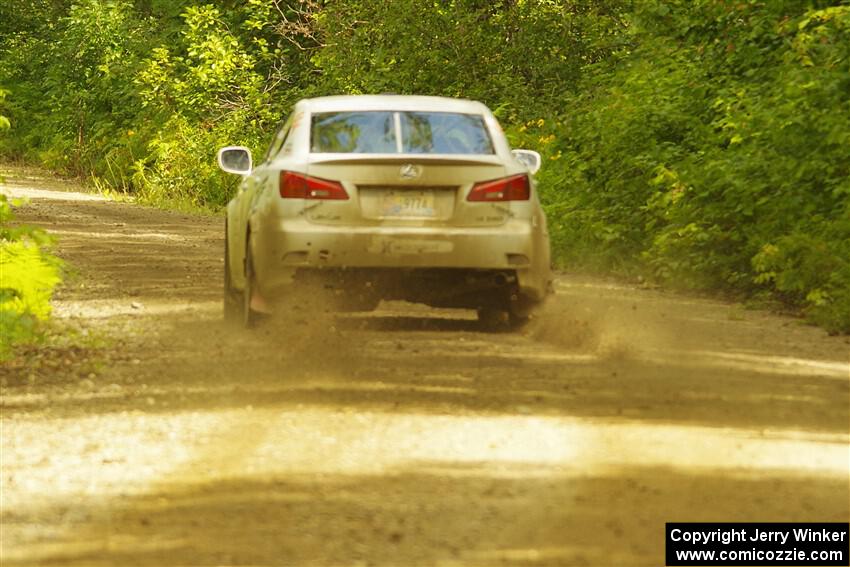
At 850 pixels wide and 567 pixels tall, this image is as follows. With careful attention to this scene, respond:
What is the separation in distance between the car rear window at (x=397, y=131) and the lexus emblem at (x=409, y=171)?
0.26 metres

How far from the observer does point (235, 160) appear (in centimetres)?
1343

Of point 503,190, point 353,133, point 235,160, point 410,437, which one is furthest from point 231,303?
point 410,437

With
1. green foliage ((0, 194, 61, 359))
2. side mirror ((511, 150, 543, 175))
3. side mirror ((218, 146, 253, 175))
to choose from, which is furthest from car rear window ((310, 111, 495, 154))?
green foliage ((0, 194, 61, 359))

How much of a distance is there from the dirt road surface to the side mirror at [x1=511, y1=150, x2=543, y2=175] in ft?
3.63

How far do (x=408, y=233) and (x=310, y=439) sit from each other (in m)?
3.57

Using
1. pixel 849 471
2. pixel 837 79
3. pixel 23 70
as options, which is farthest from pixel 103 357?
pixel 23 70

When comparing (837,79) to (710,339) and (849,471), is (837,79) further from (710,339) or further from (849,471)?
(849,471)

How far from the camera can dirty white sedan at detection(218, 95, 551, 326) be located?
1175 cm

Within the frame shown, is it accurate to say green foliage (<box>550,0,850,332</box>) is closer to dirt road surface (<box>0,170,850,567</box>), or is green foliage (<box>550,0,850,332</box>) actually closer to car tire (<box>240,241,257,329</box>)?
dirt road surface (<box>0,170,850,567</box>)

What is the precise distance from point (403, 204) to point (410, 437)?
364 cm

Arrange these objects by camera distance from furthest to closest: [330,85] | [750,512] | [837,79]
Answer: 1. [330,85]
2. [837,79]
3. [750,512]

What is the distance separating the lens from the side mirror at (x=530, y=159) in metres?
12.9

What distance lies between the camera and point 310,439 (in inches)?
328

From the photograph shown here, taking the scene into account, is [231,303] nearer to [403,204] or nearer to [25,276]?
[25,276]
